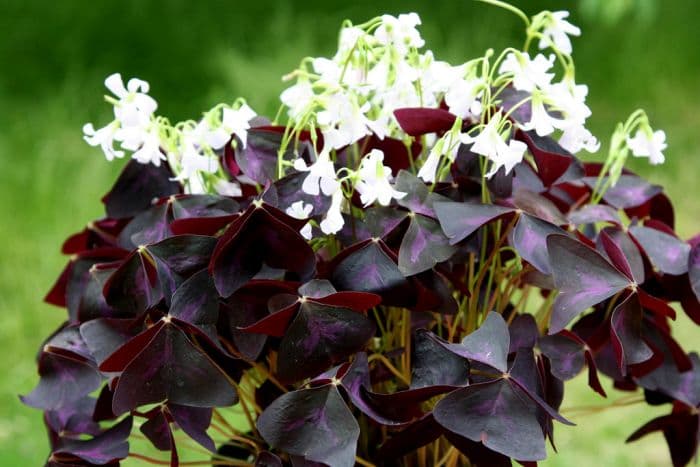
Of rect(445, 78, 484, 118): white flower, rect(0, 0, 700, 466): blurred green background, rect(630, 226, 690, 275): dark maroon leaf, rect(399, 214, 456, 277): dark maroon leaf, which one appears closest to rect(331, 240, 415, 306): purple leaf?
rect(399, 214, 456, 277): dark maroon leaf

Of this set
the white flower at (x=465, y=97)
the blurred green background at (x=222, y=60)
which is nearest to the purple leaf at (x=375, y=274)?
the white flower at (x=465, y=97)

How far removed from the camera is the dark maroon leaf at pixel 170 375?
27.9 inches

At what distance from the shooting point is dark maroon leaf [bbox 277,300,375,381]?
703mm

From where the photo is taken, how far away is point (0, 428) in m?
1.80

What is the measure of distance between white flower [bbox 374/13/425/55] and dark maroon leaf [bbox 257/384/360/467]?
272 millimetres

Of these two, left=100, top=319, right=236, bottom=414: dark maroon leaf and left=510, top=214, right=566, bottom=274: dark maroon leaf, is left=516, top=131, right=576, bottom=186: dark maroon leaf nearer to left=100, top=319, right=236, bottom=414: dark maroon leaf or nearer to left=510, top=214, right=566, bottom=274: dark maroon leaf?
left=510, top=214, right=566, bottom=274: dark maroon leaf

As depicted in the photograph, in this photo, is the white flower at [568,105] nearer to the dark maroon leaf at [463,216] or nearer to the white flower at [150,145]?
the dark maroon leaf at [463,216]

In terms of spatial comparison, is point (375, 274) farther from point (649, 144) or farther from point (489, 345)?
point (649, 144)

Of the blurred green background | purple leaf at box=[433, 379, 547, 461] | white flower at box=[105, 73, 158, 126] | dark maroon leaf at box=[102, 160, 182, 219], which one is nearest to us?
purple leaf at box=[433, 379, 547, 461]

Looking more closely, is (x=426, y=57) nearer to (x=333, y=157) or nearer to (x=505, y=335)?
(x=333, y=157)

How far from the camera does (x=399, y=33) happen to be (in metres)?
0.78

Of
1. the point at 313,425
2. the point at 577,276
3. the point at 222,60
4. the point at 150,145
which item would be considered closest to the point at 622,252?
the point at 577,276

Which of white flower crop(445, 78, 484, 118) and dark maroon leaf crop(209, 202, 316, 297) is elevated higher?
white flower crop(445, 78, 484, 118)

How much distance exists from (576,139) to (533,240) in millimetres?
93
